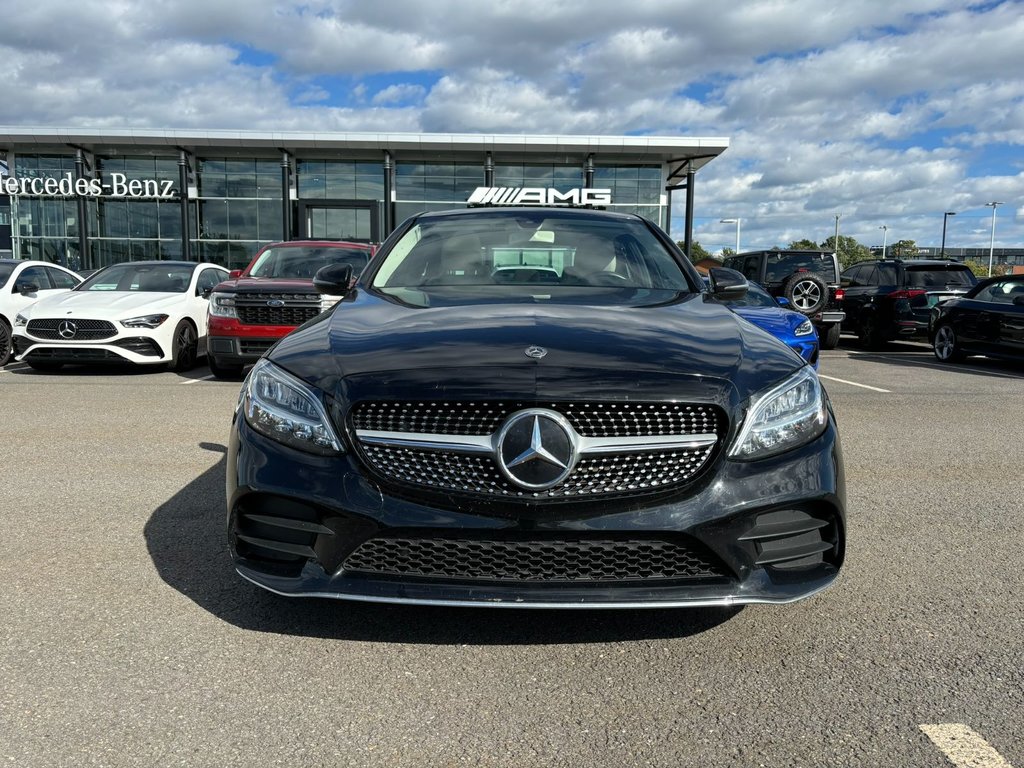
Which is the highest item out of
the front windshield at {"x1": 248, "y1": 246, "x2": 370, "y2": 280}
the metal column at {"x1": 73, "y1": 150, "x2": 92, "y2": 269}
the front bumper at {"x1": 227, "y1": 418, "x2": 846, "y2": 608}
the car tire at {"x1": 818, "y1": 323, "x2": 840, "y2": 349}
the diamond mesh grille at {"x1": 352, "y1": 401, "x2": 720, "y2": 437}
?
the metal column at {"x1": 73, "y1": 150, "x2": 92, "y2": 269}

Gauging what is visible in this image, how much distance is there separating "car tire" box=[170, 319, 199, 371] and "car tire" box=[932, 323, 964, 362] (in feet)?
36.0

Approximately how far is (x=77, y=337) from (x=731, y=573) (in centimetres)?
953

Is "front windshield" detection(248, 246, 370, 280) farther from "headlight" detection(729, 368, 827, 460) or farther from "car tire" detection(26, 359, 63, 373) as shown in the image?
"headlight" detection(729, 368, 827, 460)

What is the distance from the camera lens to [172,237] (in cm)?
3725

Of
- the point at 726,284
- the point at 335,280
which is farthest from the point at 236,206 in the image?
the point at 726,284

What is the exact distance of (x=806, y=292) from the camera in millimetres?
14906

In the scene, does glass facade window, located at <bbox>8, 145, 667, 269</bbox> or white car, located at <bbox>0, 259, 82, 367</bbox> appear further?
glass facade window, located at <bbox>8, 145, 667, 269</bbox>

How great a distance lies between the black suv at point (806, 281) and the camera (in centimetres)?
1480

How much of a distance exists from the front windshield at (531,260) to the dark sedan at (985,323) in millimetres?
9528

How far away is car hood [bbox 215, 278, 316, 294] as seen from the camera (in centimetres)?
924

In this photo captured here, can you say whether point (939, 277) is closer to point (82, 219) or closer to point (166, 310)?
point (166, 310)

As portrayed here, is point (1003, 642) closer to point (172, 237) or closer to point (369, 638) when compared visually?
point (369, 638)

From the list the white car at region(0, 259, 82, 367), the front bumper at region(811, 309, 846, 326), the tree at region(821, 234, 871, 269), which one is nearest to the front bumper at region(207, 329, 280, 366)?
the white car at region(0, 259, 82, 367)

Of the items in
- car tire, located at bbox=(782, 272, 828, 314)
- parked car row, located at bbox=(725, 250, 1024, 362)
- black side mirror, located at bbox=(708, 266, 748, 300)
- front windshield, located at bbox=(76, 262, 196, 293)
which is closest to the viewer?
black side mirror, located at bbox=(708, 266, 748, 300)
